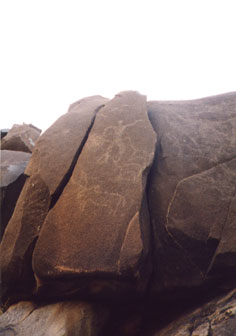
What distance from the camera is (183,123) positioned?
3.22 m

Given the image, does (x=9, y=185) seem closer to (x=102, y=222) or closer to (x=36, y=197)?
(x=36, y=197)

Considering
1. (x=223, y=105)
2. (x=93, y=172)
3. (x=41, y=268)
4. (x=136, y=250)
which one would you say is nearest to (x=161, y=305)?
(x=136, y=250)

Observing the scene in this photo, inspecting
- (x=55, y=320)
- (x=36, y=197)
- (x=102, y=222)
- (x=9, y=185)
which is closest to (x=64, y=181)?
(x=36, y=197)

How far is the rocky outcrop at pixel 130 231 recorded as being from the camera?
2.34m

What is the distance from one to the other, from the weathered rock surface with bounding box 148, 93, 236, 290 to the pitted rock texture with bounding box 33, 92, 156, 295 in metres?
0.20

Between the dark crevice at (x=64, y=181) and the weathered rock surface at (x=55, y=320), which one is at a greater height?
the dark crevice at (x=64, y=181)

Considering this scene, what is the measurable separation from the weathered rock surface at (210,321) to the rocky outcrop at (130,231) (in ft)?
0.04

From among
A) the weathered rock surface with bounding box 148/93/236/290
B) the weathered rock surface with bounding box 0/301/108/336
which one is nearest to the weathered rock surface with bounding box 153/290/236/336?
the weathered rock surface with bounding box 148/93/236/290

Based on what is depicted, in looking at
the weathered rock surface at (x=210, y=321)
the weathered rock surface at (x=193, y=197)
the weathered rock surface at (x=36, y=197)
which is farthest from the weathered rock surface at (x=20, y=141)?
the weathered rock surface at (x=210, y=321)

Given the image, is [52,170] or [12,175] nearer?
[52,170]

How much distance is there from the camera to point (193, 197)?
2631mm

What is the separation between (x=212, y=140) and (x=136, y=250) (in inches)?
63.9

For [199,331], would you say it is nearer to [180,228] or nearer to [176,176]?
[180,228]

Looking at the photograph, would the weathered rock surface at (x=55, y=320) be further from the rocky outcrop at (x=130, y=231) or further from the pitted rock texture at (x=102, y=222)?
the pitted rock texture at (x=102, y=222)
